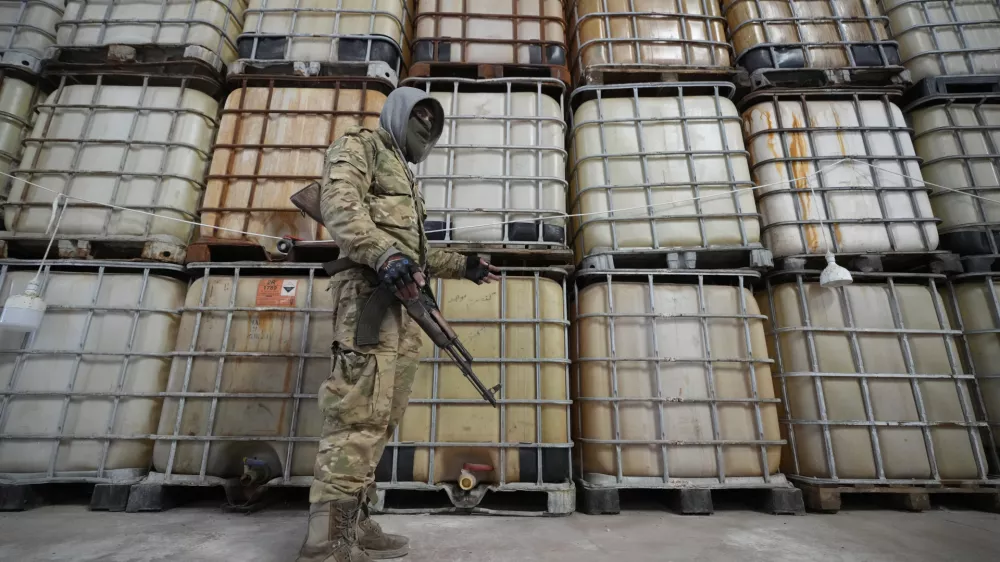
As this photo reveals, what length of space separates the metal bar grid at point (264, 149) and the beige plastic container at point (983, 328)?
17.3 ft

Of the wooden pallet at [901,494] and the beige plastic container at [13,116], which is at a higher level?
the beige plastic container at [13,116]

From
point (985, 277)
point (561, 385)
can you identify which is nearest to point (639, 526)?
point (561, 385)

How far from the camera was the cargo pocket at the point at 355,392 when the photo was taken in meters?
1.80

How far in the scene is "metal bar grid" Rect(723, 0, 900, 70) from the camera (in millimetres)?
3904

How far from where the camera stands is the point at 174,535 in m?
2.32

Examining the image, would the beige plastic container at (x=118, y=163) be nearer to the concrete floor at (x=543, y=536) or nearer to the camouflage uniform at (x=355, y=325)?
the concrete floor at (x=543, y=536)

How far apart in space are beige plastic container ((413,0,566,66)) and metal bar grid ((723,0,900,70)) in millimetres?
1912

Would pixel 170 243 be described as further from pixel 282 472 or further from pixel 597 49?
pixel 597 49

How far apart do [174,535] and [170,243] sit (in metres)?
2.17

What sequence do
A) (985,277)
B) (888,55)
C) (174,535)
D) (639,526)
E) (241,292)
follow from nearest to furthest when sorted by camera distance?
(174,535), (639,526), (241,292), (985,277), (888,55)

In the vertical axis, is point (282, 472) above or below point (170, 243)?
below

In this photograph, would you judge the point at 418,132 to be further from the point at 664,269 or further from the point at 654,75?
the point at 654,75

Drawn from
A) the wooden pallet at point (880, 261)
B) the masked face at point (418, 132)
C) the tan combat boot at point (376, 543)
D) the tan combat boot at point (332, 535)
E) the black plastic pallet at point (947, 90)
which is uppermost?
the black plastic pallet at point (947, 90)

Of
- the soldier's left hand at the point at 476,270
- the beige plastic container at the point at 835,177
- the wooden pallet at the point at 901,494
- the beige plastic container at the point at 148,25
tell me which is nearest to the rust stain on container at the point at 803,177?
the beige plastic container at the point at 835,177
